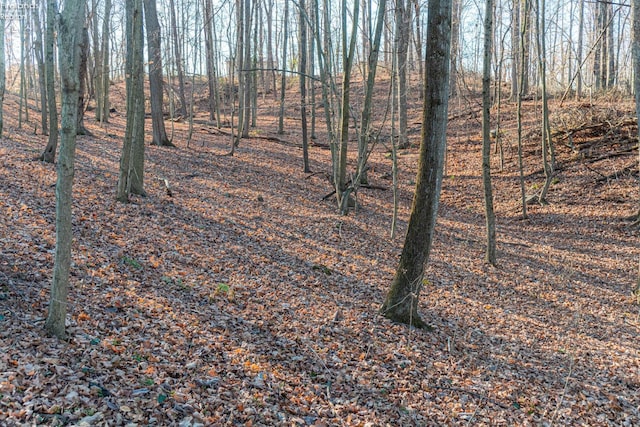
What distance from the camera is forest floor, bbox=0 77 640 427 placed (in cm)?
435

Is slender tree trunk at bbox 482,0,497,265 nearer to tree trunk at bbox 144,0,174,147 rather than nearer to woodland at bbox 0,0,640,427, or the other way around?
woodland at bbox 0,0,640,427

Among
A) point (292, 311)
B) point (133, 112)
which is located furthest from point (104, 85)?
point (292, 311)

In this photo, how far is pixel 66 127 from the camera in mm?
3895

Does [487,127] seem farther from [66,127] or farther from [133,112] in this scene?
[66,127]

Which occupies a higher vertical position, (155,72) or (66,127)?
(155,72)

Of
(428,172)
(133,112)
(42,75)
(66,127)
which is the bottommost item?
(428,172)

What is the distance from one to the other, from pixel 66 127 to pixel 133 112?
19.0 ft

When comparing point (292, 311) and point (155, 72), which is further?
point (155, 72)

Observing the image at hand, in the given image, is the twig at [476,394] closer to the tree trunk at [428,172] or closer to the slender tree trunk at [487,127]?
the tree trunk at [428,172]

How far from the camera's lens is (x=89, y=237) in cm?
765

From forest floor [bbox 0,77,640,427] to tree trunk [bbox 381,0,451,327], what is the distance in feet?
1.37

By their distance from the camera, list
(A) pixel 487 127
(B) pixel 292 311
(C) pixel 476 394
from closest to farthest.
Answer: (C) pixel 476 394
(B) pixel 292 311
(A) pixel 487 127

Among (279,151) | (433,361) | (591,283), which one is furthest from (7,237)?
(279,151)

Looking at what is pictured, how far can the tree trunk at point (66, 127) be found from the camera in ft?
12.3
